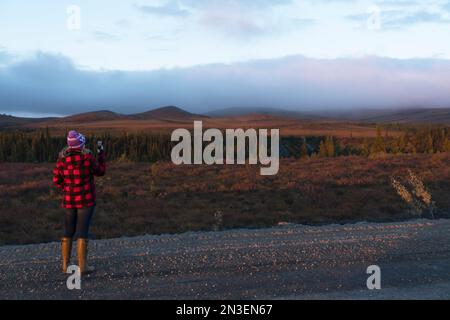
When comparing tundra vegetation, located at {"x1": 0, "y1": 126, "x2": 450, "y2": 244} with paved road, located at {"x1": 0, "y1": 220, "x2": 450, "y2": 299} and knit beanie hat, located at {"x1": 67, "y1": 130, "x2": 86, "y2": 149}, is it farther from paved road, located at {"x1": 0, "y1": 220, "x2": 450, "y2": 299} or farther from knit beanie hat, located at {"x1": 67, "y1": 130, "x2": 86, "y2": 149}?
knit beanie hat, located at {"x1": 67, "y1": 130, "x2": 86, "y2": 149}

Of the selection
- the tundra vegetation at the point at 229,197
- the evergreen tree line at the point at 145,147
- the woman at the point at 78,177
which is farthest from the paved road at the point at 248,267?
the evergreen tree line at the point at 145,147

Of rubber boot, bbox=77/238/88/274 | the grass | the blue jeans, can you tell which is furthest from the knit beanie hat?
the grass

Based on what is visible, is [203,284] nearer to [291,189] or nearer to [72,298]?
[72,298]

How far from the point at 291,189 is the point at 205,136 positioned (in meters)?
42.5

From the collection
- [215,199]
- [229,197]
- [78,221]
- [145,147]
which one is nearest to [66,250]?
[78,221]

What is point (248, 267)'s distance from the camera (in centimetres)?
792

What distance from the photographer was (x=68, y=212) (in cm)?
745

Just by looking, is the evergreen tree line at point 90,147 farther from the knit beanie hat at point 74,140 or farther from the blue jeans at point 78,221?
the knit beanie hat at point 74,140

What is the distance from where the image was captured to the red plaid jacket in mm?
7258

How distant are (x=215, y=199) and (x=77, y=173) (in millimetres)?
11154

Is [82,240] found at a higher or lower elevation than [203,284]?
higher

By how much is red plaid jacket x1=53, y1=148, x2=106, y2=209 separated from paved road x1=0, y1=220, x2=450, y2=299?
1.08 m

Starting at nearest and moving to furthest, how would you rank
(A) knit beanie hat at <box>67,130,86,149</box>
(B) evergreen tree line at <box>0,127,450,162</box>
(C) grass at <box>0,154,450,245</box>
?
(A) knit beanie hat at <box>67,130,86,149</box>, (C) grass at <box>0,154,450,245</box>, (B) evergreen tree line at <box>0,127,450,162</box>
